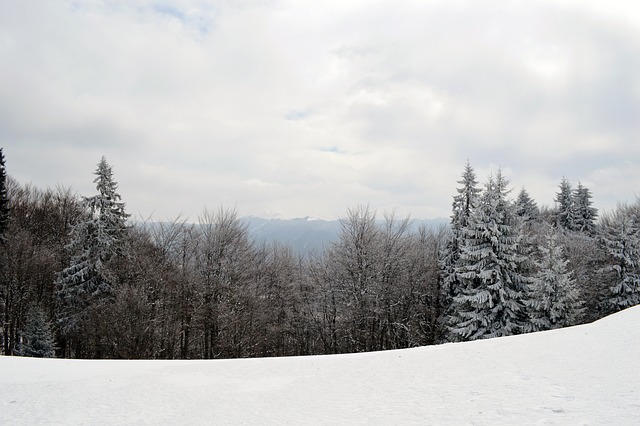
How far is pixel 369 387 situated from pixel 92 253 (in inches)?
1093

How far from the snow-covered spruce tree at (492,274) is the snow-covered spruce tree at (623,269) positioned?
7.17 m

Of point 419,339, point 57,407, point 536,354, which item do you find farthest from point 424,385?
point 419,339

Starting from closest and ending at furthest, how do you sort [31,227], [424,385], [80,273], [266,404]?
1. [266,404]
2. [424,385]
3. [80,273]
4. [31,227]

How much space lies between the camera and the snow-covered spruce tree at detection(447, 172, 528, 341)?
25250 mm

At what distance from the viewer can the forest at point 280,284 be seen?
25.2 metres

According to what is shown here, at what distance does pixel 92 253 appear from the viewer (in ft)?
94.6

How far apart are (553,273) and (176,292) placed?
2578cm

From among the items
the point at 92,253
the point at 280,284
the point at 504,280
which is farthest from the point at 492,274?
the point at 92,253

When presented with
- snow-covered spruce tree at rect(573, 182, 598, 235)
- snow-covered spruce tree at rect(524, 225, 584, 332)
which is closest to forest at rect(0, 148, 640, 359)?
snow-covered spruce tree at rect(524, 225, 584, 332)

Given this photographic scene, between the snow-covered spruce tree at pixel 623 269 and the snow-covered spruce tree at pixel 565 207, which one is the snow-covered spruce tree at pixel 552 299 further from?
the snow-covered spruce tree at pixel 565 207

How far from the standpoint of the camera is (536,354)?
8.96 meters

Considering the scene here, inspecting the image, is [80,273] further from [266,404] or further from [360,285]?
[266,404]

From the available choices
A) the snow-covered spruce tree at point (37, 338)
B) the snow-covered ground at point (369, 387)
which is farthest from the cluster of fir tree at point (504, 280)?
the snow-covered spruce tree at point (37, 338)

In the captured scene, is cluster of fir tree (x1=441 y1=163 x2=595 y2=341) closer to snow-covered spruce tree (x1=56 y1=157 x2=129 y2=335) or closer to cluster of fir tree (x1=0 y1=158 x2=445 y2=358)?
cluster of fir tree (x1=0 y1=158 x2=445 y2=358)
